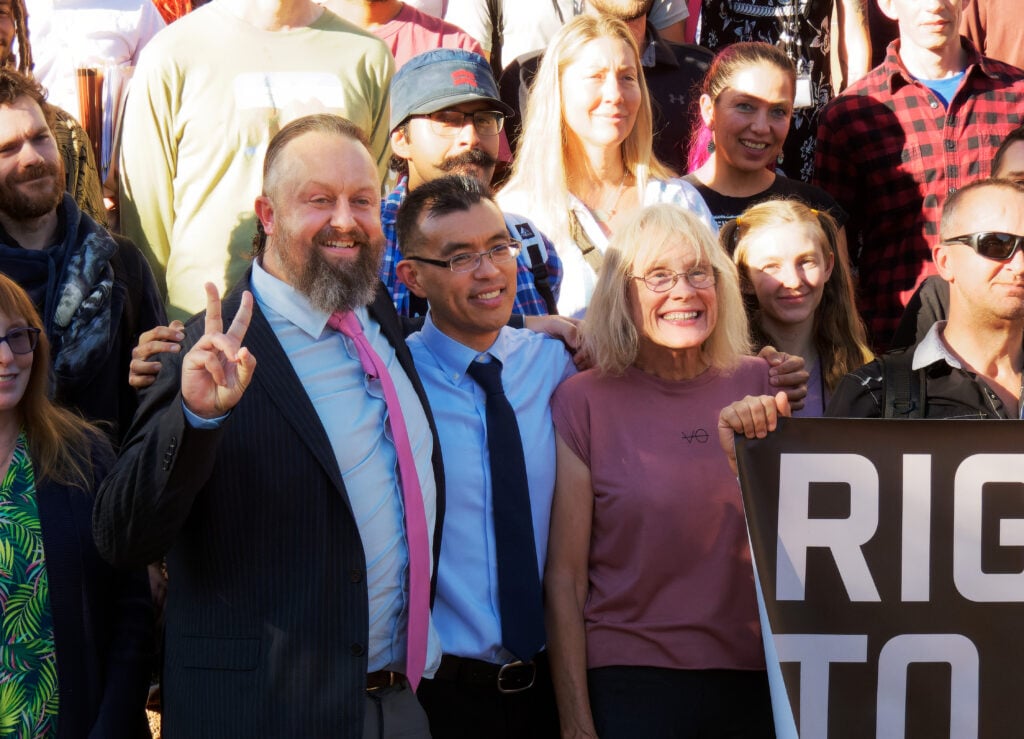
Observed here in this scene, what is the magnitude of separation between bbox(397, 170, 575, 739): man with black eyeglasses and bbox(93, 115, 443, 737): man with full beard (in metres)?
0.18

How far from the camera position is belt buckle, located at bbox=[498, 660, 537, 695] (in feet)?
13.4

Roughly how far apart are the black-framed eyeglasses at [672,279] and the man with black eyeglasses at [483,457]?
1.31 feet

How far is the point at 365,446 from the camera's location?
3.78 meters

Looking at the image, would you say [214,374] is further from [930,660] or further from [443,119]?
[443,119]

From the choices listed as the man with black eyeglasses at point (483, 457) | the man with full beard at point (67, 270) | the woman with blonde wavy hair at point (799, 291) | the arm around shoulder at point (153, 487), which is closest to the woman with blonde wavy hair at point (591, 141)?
the woman with blonde wavy hair at point (799, 291)

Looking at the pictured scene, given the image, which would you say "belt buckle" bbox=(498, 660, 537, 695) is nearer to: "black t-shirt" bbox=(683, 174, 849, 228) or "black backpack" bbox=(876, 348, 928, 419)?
"black backpack" bbox=(876, 348, 928, 419)

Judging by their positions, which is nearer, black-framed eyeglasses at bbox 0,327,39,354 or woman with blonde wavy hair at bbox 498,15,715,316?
black-framed eyeglasses at bbox 0,327,39,354

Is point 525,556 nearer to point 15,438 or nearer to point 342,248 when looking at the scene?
point 342,248

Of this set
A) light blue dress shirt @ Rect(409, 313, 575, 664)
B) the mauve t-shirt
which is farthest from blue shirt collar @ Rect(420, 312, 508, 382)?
the mauve t-shirt

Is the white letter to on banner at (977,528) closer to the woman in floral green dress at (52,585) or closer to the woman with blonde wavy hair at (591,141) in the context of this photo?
the woman with blonde wavy hair at (591,141)

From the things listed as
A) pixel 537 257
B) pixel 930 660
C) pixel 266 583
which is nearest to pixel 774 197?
pixel 537 257

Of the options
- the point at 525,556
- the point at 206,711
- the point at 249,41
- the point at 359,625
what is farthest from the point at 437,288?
the point at 249,41

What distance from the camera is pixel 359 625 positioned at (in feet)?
11.8

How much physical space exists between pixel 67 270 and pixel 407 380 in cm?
146
